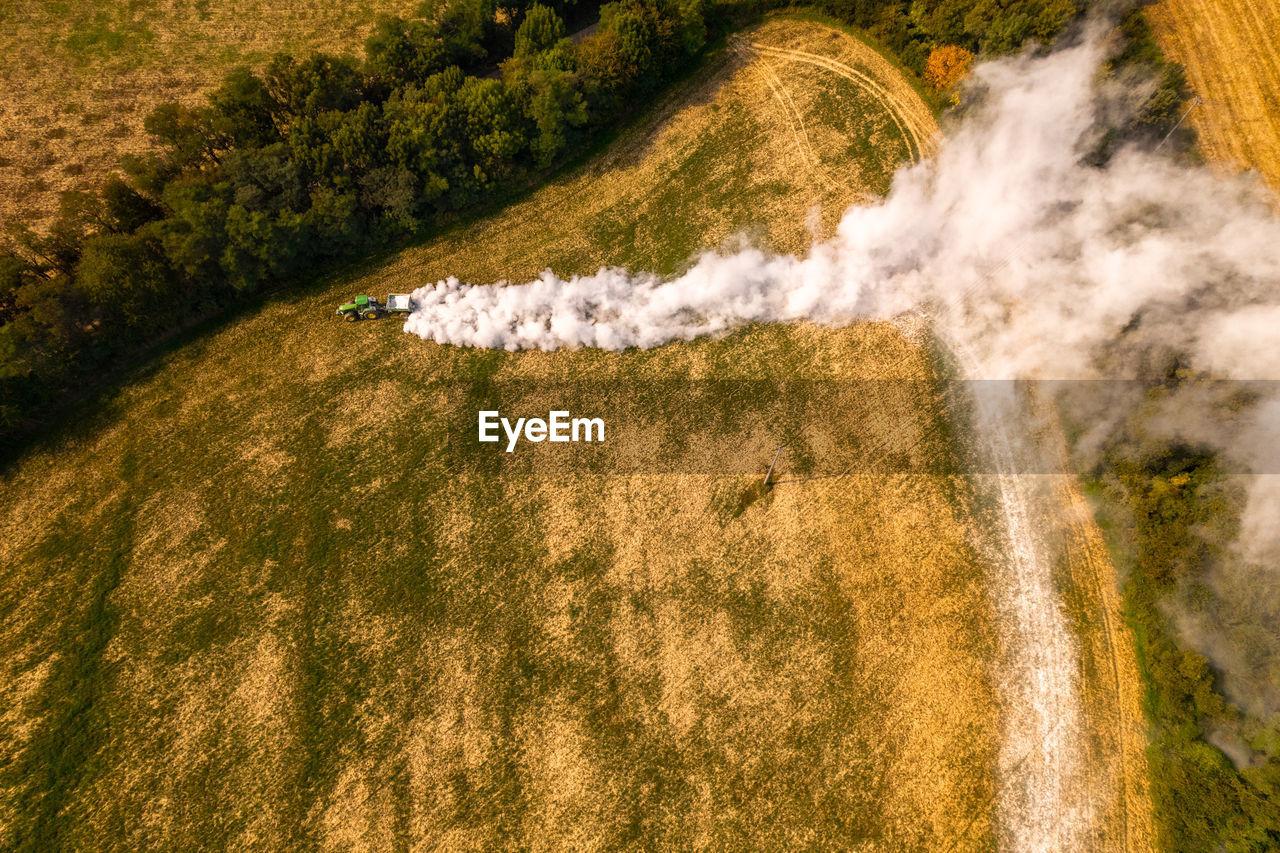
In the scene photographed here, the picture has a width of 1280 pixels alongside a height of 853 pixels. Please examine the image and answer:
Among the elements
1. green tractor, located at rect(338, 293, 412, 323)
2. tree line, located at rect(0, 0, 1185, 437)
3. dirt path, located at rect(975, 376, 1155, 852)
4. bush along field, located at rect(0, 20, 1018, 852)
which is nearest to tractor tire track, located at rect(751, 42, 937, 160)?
→ tree line, located at rect(0, 0, 1185, 437)

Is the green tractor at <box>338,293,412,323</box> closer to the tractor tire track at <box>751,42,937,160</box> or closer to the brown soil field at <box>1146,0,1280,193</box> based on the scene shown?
the tractor tire track at <box>751,42,937,160</box>

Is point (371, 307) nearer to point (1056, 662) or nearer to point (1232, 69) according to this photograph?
point (1056, 662)

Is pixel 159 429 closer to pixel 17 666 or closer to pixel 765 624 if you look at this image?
pixel 17 666

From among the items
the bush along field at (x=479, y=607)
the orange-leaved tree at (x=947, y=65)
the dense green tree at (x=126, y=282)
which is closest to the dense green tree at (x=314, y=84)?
the bush along field at (x=479, y=607)

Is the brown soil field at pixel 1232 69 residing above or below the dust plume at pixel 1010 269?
above

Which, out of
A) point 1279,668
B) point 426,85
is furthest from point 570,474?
point 1279,668

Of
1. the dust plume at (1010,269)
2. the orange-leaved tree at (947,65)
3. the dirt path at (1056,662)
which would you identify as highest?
the orange-leaved tree at (947,65)

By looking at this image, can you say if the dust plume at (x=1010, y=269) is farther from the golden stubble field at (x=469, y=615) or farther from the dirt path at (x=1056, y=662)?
the dirt path at (x=1056, y=662)
